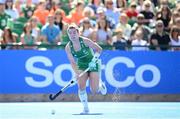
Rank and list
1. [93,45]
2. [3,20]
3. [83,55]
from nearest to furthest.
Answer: [93,45], [83,55], [3,20]

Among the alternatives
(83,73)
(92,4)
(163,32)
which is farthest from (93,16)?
(83,73)

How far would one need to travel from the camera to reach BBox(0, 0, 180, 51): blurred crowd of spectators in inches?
751

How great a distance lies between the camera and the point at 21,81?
62.7 feet

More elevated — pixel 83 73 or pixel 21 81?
pixel 83 73

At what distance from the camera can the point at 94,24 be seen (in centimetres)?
1983

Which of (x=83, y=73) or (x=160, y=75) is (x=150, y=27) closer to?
(x=160, y=75)

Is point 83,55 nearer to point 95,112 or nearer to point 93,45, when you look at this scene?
point 93,45

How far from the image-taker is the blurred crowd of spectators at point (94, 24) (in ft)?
62.6

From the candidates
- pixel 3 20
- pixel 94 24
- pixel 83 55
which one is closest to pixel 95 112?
pixel 83 55

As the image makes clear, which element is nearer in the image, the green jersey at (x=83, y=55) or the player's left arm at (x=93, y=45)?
the player's left arm at (x=93, y=45)

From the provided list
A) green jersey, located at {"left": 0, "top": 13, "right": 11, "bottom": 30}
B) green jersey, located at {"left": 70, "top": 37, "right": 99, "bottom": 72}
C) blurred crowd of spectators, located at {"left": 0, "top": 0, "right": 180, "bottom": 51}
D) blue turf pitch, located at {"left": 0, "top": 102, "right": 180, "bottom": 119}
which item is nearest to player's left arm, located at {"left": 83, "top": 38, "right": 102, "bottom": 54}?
green jersey, located at {"left": 70, "top": 37, "right": 99, "bottom": 72}

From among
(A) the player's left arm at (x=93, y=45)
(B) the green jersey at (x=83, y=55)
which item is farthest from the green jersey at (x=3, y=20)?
(A) the player's left arm at (x=93, y=45)

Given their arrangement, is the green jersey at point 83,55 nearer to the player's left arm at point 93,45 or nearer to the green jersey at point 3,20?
the player's left arm at point 93,45

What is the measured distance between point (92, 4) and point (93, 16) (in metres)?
0.99
